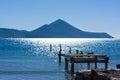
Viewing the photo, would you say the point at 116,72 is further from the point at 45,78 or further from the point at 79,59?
the point at 45,78

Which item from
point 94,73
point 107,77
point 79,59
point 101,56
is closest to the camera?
point 107,77

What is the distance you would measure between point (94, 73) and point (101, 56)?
81.7ft

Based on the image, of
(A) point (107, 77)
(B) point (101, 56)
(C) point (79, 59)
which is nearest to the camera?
(A) point (107, 77)

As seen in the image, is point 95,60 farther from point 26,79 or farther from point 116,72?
point 116,72

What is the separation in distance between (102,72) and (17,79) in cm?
2319

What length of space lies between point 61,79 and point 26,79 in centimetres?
459

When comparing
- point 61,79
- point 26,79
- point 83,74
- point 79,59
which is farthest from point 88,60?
point 83,74

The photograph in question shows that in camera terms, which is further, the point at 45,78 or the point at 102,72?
the point at 45,78

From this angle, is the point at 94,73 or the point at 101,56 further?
the point at 101,56

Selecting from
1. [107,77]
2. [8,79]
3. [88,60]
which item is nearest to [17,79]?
[8,79]

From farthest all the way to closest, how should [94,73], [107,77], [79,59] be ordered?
[79,59] < [94,73] < [107,77]

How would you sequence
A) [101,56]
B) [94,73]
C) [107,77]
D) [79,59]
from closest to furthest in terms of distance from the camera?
[107,77] → [94,73] → [79,59] → [101,56]

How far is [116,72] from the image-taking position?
87.3 feet

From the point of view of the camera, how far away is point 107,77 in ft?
76.9
